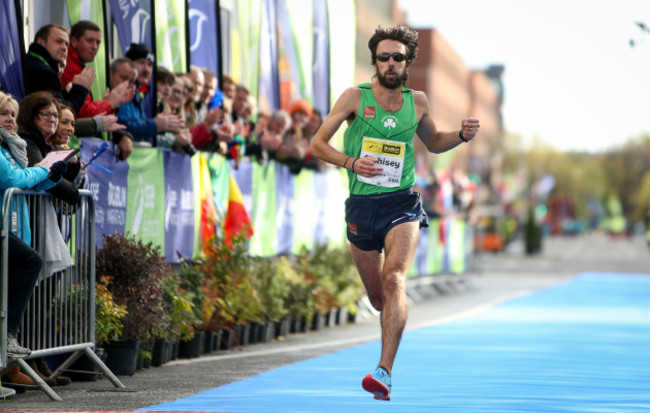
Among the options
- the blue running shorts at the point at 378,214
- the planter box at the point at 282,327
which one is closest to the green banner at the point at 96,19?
the blue running shorts at the point at 378,214

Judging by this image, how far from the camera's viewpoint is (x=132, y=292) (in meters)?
11.1

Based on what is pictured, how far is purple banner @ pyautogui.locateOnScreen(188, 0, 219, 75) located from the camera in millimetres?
14883

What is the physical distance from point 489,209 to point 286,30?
81.3 metres

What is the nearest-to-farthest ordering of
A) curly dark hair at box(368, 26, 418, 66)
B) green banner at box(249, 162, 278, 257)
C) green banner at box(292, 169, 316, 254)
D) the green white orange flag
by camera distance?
curly dark hair at box(368, 26, 418, 66) < the green white orange flag < green banner at box(249, 162, 278, 257) < green banner at box(292, 169, 316, 254)

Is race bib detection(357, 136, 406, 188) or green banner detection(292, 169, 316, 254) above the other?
race bib detection(357, 136, 406, 188)

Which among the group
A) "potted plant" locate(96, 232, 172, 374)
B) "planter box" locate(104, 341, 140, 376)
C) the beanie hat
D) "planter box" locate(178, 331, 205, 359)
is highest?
the beanie hat

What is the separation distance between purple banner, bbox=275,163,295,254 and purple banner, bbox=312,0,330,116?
274 cm

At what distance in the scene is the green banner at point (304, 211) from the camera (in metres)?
18.2

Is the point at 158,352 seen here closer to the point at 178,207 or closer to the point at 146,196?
the point at 146,196

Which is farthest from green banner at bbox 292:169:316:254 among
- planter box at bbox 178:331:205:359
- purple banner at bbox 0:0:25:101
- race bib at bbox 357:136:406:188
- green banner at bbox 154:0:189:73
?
race bib at bbox 357:136:406:188

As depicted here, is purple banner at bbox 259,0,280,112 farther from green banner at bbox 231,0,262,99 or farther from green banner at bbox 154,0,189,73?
green banner at bbox 154,0,189,73

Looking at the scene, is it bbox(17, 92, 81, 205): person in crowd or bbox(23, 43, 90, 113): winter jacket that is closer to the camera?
bbox(17, 92, 81, 205): person in crowd

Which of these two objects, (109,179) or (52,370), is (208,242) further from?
(52,370)

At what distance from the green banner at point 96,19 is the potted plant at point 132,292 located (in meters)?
1.30
